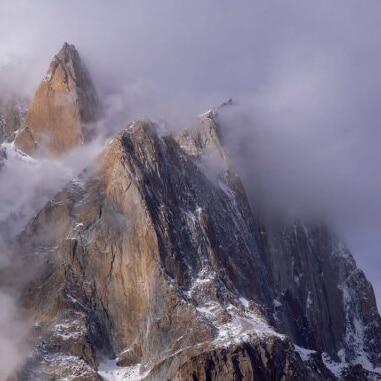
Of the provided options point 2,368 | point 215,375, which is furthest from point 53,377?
point 215,375

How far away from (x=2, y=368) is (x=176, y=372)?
27267 mm

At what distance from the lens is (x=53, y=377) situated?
19950cm

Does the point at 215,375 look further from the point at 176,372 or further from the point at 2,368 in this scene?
the point at 2,368

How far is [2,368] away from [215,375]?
33431 millimetres

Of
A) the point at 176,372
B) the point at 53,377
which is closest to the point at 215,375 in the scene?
the point at 176,372

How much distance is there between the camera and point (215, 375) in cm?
19938

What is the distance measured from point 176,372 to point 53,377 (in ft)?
64.3

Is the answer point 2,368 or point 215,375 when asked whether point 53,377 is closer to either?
point 2,368

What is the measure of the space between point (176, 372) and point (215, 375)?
21.4 feet

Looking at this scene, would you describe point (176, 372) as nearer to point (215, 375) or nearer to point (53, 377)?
point (215, 375)

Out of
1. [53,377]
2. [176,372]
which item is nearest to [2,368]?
[53,377]

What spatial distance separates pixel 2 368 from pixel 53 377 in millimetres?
8130

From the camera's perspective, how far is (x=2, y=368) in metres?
198
